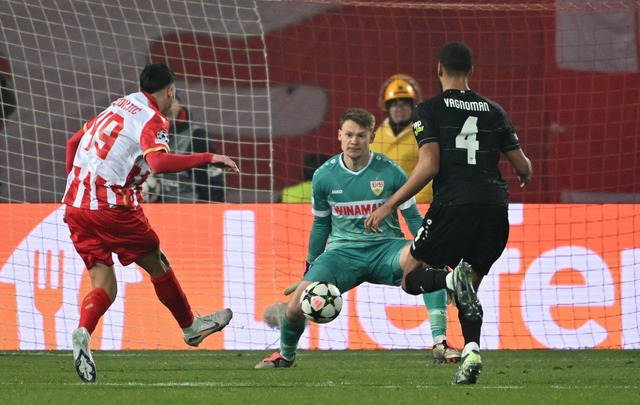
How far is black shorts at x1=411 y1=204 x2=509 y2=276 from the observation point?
7160 mm

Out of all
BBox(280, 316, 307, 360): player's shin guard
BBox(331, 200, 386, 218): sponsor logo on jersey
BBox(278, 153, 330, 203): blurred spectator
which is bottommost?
BBox(280, 316, 307, 360): player's shin guard

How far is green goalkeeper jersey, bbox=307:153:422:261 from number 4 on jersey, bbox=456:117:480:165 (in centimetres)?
183

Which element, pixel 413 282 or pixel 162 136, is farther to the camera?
pixel 162 136

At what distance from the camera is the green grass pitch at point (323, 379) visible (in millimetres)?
6414

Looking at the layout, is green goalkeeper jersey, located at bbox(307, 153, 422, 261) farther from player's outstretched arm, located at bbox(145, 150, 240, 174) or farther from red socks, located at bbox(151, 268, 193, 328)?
player's outstretched arm, located at bbox(145, 150, 240, 174)

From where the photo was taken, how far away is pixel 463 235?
23.6 feet

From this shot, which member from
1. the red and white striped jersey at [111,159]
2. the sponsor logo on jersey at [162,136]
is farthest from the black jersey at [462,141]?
the red and white striped jersey at [111,159]

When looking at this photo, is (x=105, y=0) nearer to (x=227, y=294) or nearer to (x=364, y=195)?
(x=227, y=294)

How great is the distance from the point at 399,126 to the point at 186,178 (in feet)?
6.41

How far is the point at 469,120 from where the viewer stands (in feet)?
23.6

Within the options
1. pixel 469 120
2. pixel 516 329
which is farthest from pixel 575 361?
pixel 469 120

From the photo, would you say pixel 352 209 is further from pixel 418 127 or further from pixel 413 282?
pixel 418 127

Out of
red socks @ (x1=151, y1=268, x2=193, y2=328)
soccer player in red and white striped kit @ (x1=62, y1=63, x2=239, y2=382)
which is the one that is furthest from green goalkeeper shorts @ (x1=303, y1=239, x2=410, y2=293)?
soccer player in red and white striped kit @ (x1=62, y1=63, x2=239, y2=382)

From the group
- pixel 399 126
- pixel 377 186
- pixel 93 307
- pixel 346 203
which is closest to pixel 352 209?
pixel 346 203
